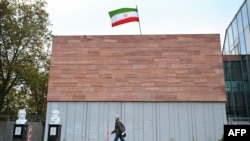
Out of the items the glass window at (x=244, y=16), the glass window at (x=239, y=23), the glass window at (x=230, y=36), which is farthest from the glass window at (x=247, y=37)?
the glass window at (x=230, y=36)

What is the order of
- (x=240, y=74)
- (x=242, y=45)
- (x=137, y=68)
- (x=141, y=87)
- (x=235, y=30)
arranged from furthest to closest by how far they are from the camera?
(x=235, y=30)
(x=242, y=45)
(x=240, y=74)
(x=137, y=68)
(x=141, y=87)

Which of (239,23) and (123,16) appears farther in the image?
(239,23)

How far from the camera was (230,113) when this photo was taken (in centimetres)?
1855

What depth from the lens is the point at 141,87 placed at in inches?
620

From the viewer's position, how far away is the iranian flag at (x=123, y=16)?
56.5 ft

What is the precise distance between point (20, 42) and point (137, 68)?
33.8 feet

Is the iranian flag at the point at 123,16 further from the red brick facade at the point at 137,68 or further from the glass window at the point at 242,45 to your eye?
the glass window at the point at 242,45

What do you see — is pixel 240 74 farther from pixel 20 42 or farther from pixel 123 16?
pixel 20 42

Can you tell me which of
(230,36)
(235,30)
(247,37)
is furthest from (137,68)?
(230,36)

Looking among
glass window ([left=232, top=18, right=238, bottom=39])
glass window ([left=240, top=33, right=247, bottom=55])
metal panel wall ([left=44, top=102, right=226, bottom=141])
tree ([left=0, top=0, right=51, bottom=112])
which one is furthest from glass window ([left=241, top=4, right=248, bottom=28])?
tree ([left=0, top=0, right=51, bottom=112])

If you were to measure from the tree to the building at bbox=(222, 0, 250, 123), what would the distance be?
13634 mm

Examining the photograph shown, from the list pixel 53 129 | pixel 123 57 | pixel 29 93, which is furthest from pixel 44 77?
pixel 53 129

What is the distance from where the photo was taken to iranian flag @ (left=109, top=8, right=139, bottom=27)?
17219 mm

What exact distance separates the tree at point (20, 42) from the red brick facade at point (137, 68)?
633 centimetres
